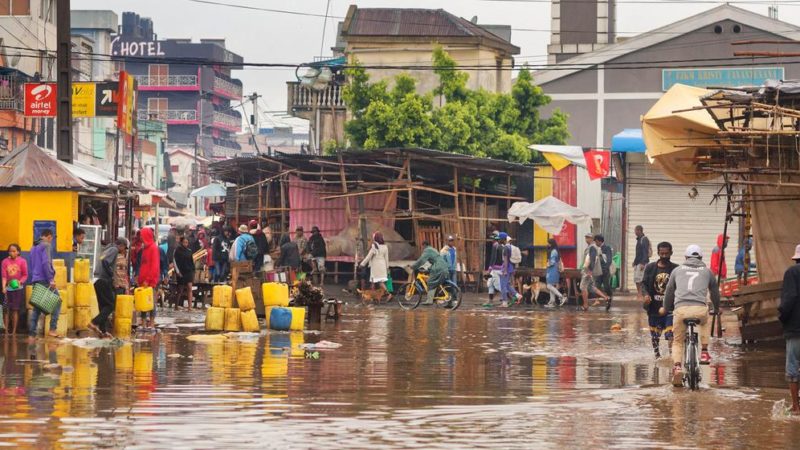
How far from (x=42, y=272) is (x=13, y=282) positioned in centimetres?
65

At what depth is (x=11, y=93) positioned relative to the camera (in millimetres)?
51750

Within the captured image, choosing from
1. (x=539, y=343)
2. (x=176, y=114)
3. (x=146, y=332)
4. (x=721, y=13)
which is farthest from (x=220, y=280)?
(x=176, y=114)

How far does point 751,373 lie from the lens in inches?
687

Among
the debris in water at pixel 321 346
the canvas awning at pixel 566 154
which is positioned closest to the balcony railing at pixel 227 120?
the canvas awning at pixel 566 154

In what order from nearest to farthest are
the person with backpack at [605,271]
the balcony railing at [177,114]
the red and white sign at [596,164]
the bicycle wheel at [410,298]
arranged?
the bicycle wheel at [410,298], the person with backpack at [605,271], the red and white sign at [596,164], the balcony railing at [177,114]

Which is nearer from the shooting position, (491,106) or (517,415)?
(517,415)

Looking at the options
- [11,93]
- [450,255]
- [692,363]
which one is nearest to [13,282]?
[692,363]

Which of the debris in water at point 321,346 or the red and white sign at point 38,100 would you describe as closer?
the debris in water at point 321,346

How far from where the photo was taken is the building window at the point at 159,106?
121 m

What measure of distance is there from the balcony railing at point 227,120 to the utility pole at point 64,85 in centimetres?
9966

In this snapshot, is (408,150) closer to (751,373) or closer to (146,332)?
(146,332)

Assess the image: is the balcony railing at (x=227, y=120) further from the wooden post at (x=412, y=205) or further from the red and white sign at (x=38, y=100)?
the red and white sign at (x=38, y=100)

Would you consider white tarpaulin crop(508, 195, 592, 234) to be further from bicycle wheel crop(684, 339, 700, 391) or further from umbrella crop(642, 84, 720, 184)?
bicycle wheel crop(684, 339, 700, 391)

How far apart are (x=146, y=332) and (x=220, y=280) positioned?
940 centimetres
